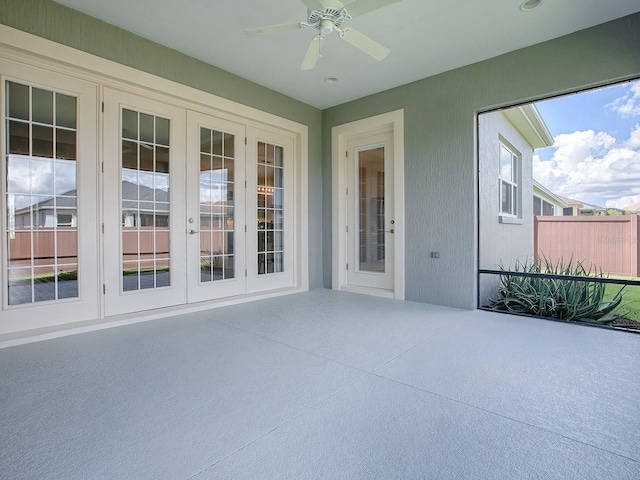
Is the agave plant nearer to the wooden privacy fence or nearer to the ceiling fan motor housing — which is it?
the wooden privacy fence

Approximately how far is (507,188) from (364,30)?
3698 mm

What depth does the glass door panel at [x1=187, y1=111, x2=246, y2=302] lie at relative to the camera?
405cm

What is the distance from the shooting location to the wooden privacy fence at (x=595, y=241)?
3619mm

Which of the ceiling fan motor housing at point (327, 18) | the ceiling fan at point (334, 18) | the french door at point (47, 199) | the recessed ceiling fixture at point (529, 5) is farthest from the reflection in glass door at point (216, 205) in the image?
the recessed ceiling fixture at point (529, 5)

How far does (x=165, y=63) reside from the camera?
144 inches

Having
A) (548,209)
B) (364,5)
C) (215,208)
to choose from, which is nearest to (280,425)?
(364,5)

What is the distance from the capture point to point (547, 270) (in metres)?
4.46

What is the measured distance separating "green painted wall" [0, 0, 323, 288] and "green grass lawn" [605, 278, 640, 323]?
12.5 feet

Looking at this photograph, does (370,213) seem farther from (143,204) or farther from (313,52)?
(143,204)

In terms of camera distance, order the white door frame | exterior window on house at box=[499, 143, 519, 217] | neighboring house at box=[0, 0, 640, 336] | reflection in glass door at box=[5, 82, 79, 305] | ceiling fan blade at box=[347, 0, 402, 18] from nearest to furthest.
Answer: ceiling fan blade at box=[347, 0, 402, 18]
reflection in glass door at box=[5, 82, 79, 305]
neighboring house at box=[0, 0, 640, 336]
the white door frame
exterior window on house at box=[499, 143, 519, 217]

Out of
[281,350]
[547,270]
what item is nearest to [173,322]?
[281,350]

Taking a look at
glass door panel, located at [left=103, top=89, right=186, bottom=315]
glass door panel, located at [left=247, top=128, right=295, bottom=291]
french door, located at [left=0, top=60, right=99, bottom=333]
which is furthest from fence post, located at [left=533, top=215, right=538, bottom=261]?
french door, located at [left=0, top=60, right=99, bottom=333]

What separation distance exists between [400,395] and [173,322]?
8.32ft

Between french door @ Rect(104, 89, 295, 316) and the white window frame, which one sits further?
the white window frame
